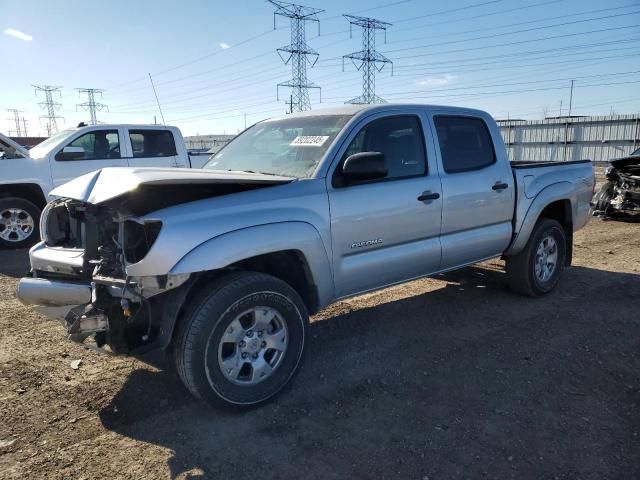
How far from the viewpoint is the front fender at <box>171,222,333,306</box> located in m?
2.93

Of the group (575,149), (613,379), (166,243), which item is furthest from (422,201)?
(575,149)

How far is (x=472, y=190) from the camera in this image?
4.61 m

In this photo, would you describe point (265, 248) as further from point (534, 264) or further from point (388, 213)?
point (534, 264)

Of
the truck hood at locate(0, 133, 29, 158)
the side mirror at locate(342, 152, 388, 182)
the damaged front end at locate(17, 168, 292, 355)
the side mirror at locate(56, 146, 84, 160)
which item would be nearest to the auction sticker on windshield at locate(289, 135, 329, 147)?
the side mirror at locate(342, 152, 388, 182)

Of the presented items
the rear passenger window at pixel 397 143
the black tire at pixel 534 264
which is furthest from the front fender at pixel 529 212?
the rear passenger window at pixel 397 143

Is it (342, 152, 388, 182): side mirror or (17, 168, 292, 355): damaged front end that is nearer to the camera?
(17, 168, 292, 355): damaged front end

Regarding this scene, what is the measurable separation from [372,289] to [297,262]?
78 cm

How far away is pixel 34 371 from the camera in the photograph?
3863mm

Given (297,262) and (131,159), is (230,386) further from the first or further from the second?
(131,159)

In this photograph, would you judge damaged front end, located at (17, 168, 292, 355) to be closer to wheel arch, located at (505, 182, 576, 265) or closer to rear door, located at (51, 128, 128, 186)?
wheel arch, located at (505, 182, 576, 265)

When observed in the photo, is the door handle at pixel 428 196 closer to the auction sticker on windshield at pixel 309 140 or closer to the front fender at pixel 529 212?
the auction sticker on windshield at pixel 309 140

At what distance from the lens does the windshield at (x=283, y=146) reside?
385 cm

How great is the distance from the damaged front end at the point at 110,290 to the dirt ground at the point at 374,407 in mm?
580

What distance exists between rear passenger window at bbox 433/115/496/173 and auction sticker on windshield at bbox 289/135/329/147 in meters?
1.20
